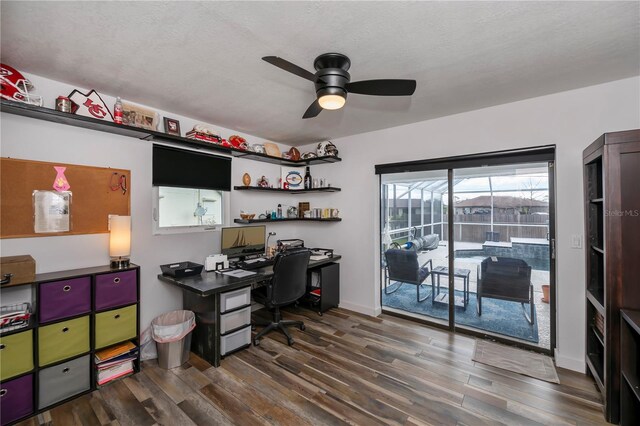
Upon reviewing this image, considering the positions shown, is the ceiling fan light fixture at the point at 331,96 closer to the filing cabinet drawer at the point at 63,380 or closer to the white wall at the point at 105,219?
the white wall at the point at 105,219

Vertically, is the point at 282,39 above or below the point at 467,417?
above

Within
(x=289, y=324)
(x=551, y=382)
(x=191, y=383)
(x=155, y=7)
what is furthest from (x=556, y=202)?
(x=191, y=383)

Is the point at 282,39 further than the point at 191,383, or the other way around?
the point at 191,383

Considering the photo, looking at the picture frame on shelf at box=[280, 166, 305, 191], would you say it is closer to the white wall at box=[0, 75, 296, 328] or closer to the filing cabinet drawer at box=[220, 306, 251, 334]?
the white wall at box=[0, 75, 296, 328]

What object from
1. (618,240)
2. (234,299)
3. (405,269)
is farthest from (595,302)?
(234,299)

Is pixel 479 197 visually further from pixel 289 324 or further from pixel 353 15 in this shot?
pixel 289 324

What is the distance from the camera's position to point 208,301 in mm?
2523

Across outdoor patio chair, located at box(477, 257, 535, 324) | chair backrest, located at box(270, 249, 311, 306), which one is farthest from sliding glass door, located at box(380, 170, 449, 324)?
chair backrest, located at box(270, 249, 311, 306)

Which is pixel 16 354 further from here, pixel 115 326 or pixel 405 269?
pixel 405 269

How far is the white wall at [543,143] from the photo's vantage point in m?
2.27

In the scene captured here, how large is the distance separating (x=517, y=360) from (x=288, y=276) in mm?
2404

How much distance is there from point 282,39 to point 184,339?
2.71 m

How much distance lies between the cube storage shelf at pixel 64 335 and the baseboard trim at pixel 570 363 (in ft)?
12.9

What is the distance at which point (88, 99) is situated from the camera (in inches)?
87.9
